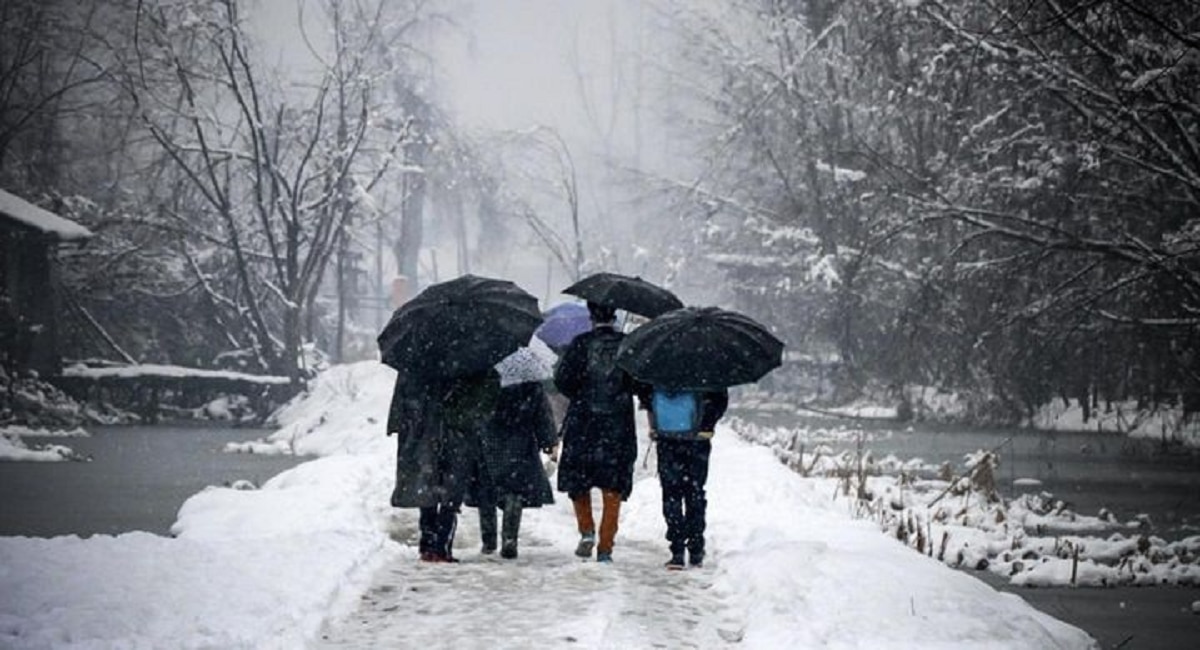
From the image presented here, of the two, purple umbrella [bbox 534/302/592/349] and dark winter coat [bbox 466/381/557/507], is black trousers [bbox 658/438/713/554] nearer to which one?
dark winter coat [bbox 466/381/557/507]

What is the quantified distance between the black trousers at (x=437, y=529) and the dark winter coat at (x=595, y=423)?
2.96 ft

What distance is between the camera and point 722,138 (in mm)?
40156

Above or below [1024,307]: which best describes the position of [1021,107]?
above

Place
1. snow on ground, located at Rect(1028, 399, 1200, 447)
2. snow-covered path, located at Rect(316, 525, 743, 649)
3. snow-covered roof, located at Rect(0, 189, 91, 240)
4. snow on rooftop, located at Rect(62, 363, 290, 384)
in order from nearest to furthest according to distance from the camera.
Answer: snow-covered path, located at Rect(316, 525, 743, 649) < snow on ground, located at Rect(1028, 399, 1200, 447) < snow-covered roof, located at Rect(0, 189, 91, 240) < snow on rooftop, located at Rect(62, 363, 290, 384)

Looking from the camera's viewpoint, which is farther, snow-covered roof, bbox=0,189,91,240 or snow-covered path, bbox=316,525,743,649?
snow-covered roof, bbox=0,189,91,240

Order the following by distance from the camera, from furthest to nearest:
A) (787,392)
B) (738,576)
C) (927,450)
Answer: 1. (787,392)
2. (927,450)
3. (738,576)

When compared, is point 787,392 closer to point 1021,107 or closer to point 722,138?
point 722,138

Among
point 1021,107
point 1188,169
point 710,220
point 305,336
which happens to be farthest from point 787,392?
point 1188,169

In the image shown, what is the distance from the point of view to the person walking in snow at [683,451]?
8.91 m

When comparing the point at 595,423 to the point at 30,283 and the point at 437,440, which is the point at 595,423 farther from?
the point at 30,283

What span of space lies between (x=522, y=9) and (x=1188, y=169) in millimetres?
110451

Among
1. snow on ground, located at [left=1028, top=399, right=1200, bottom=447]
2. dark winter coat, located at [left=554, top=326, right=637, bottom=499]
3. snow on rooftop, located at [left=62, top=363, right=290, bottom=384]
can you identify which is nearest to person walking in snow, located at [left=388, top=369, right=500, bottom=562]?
dark winter coat, located at [left=554, top=326, right=637, bottom=499]

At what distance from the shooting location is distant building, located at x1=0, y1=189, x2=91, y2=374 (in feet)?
88.7

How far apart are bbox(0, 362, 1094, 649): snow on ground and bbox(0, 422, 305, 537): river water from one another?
3472 mm
